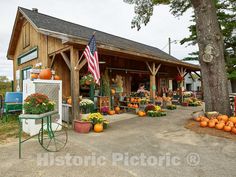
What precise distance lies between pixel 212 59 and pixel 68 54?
5546mm

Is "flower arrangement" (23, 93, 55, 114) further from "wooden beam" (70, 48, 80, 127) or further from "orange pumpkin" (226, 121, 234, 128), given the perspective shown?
"orange pumpkin" (226, 121, 234, 128)

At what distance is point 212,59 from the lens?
652 centimetres

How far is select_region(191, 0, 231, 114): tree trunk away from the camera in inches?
257

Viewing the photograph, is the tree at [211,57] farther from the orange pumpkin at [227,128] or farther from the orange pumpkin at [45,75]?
the orange pumpkin at [45,75]

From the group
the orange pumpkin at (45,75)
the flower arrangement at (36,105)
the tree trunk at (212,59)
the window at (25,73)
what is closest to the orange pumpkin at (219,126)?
the tree trunk at (212,59)

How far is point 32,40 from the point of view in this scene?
30.1 ft

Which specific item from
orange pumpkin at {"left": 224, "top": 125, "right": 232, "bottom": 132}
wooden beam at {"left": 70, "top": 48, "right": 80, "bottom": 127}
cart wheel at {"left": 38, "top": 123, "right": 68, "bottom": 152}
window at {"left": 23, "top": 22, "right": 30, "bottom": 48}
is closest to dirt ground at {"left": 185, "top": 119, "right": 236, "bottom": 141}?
orange pumpkin at {"left": 224, "top": 125, "right": 232, "bottom": 132}

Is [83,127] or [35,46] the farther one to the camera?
[35,46]

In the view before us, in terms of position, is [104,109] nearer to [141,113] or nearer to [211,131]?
[141,113]

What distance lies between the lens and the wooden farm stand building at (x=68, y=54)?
19.8 feet

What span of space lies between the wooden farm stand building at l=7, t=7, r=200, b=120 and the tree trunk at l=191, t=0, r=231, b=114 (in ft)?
8.64

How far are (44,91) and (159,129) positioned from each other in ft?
12.7

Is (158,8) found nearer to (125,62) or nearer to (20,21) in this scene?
(125,62)

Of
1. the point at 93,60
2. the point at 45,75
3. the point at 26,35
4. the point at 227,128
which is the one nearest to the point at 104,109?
the point at 45,75
